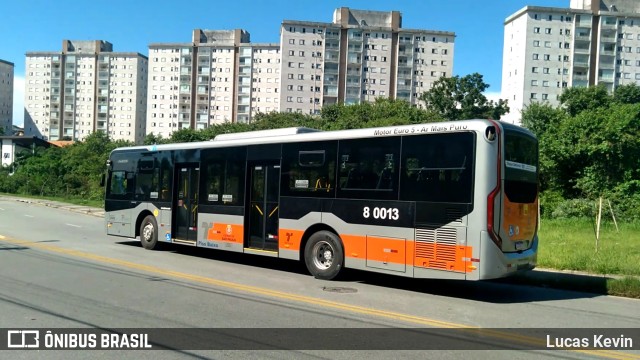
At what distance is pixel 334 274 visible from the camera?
418 inches

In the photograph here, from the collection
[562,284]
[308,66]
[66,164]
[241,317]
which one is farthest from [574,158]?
[308,66]

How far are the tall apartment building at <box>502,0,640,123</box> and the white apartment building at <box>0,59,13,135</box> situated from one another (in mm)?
147533

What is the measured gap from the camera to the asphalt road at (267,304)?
610 centimetres

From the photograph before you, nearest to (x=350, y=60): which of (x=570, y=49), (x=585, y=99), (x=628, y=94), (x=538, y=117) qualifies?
(x=570, y=49)

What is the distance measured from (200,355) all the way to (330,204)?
5745mm

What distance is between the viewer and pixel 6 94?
525 feet

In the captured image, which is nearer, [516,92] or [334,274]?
[334,274]

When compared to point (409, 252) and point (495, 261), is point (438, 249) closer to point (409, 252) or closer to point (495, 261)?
point (409, 252)

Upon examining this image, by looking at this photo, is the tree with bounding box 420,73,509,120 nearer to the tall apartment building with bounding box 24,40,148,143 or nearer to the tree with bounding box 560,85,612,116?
the tree with bounding box 560,85,612,116

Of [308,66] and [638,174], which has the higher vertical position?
[308,66]

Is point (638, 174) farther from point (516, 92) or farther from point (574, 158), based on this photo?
point (516, 92)

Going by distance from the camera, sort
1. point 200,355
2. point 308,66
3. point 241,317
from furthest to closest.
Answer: point 308,66, point 241,317, point 200,355

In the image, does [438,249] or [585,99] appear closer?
[438,249]

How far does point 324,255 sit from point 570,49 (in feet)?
340
